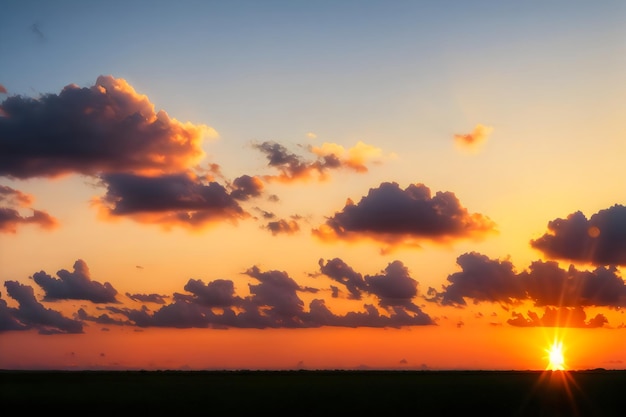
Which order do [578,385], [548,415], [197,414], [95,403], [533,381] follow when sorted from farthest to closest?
[533,381], [578,385], [95,403], [548,415], [197,414]

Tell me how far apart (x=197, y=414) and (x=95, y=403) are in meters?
19.8

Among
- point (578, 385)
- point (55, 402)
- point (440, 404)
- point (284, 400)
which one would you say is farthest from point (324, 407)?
point (578, 385)

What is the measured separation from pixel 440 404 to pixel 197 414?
34.1 meters

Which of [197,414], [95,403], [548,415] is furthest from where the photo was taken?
[95,403]

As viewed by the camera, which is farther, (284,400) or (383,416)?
(284,400)

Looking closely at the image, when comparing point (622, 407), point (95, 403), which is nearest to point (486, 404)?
point (622, 407)

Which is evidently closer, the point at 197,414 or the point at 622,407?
the point at 197,414

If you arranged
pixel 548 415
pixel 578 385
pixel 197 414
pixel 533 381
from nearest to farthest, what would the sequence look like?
pixel 197 414
pixel 548 415
pixel 578 385
pixel 533 381

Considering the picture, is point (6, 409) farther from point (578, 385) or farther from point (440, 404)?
point (578, 385)

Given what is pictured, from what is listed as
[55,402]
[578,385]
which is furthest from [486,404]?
[55,402]

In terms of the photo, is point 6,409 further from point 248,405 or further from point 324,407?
point 324,407

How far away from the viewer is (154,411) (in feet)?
299

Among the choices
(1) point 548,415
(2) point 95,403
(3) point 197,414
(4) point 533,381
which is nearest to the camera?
(3) point 197,414

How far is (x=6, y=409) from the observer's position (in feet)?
316
